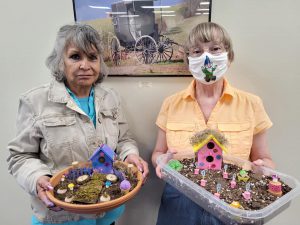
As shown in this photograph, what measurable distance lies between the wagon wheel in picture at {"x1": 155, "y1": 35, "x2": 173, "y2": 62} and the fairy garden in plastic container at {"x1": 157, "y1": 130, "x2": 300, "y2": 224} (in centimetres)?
52

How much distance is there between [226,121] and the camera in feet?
3.82

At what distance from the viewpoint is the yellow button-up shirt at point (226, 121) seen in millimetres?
1145

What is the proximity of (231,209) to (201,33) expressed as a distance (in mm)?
717

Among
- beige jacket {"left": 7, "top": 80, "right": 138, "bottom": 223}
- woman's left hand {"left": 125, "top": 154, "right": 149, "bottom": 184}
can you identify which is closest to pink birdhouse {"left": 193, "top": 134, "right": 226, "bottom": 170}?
woman's left hand {"left": 125, "top": 154, "right": 149, "bottom": 184}

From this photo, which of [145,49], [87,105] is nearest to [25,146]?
[87,105]

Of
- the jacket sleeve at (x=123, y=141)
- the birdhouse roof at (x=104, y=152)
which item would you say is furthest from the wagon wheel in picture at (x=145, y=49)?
the birdhouse roof at (x=104, y=152)

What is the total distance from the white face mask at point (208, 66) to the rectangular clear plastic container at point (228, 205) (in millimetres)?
384

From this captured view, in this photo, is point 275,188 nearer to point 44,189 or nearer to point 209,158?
point 209,158

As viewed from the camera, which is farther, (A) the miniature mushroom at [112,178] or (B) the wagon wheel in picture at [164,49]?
(B) the wagon wheel in picture at [164,49]

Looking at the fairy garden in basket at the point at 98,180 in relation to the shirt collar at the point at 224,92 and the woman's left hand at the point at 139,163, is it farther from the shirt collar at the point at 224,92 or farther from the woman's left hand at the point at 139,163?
the shirt collar at the point at 224,92

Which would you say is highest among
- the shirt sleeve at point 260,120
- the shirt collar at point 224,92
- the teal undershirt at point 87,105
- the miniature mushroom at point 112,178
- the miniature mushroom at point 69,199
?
the shirt collar at point 224,92

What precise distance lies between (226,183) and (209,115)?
1.11 ft

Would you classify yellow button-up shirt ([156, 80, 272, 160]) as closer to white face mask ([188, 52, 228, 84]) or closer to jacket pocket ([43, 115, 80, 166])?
white face mask ([188, 52, 228, 84])

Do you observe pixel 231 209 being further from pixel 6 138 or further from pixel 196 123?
pixel 6 138
